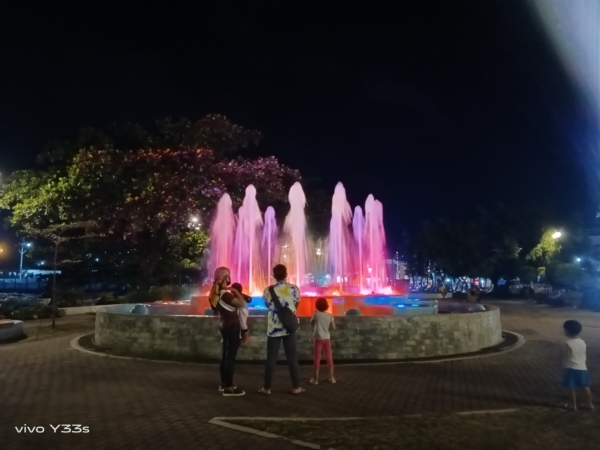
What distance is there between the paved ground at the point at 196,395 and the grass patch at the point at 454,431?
507 mm

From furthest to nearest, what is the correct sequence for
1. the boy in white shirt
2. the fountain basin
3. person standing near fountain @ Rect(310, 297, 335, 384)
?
the fountain basin, person standing near fountain @ Rect(310, 297, 335, 384), the boy in white shirt

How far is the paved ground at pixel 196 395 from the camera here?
6478 millimetres

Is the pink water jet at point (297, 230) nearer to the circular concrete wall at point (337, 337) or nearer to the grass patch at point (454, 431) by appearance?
the circular concrete wall at point (337, 337)

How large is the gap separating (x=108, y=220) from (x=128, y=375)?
17.8 meters

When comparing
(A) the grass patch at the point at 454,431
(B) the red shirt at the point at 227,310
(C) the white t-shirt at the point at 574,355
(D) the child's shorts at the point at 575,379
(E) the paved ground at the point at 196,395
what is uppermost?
(B) the red shirt at the point at 227,310

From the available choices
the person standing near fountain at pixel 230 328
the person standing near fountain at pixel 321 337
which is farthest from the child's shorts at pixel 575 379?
the person standing near fountain at pixel 230 328

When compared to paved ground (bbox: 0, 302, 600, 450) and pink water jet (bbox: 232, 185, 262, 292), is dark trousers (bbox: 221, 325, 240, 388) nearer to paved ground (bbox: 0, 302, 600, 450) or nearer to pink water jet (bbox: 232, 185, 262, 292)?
paved ground (bbox: 0, 302, 600, 450)

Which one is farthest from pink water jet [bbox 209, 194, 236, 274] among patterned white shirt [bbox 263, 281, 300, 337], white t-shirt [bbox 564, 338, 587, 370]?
white t-shirt [bbox 564, 338, 587, 370]

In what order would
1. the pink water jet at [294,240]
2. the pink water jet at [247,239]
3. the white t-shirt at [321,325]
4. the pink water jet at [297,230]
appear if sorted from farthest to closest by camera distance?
the pink water jet at [294,240], the pink water jet at [247,239], the pink water jet at [297,230], the white t-shirt at [321,325]

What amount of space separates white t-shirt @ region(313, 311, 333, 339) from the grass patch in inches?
106

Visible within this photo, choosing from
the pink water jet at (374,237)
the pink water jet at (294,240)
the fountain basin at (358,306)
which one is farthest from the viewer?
the pink water jet at (374,237)

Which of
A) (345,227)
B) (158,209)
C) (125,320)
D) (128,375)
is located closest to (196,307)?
(125,320)

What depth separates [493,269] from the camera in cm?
5044

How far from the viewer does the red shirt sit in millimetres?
8531
